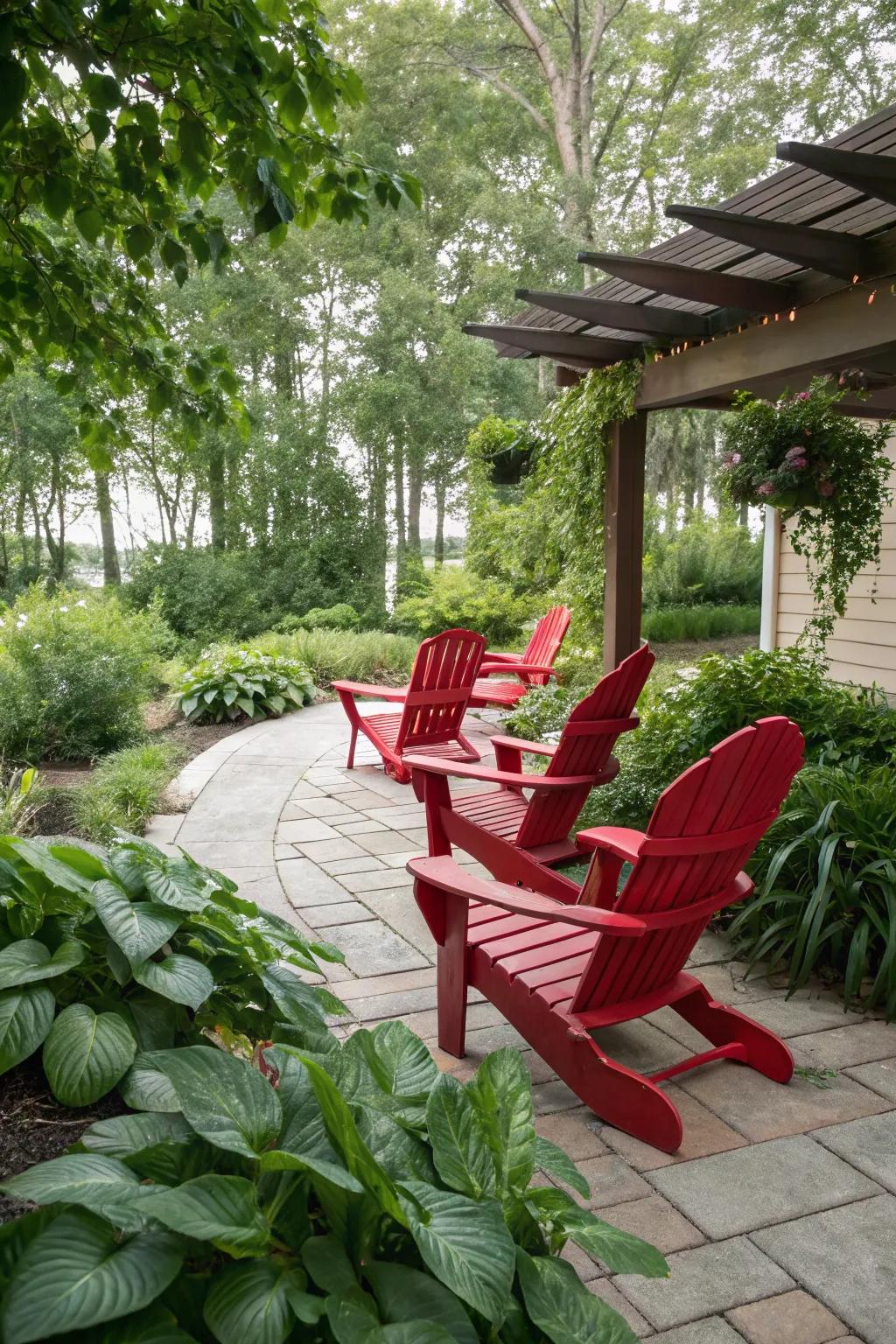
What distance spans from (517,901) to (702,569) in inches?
461

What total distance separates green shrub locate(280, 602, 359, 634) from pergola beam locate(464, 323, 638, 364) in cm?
724

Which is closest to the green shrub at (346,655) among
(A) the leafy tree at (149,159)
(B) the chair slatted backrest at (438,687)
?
(B) the chair slatted backrest at (438,687)

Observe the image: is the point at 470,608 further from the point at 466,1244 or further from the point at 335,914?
the point at 466,1244

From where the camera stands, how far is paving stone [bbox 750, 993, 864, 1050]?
2678 mm

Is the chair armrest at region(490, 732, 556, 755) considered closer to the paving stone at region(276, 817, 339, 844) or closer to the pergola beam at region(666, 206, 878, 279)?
the paving stone at region(276, 817, 339, 844)

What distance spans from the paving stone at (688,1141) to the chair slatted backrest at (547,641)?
4.70 m

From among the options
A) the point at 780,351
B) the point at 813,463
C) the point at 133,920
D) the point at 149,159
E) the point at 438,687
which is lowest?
the point at 438,687

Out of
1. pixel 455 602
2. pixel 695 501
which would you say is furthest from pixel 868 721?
pixel 695 501

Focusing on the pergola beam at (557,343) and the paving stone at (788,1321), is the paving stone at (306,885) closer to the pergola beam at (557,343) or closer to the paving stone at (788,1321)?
the paving stone at (788,1321)

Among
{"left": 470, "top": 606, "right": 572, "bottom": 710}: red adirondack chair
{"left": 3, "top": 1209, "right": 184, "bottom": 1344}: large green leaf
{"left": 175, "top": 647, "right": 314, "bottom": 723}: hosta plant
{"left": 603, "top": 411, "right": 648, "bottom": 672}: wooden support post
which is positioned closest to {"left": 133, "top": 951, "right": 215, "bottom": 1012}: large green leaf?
{"left": 3, "top": 1209, "right": 184, "bottom": 1344}: large green leaf

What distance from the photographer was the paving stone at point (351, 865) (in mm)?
4055

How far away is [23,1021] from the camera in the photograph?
4.17ft

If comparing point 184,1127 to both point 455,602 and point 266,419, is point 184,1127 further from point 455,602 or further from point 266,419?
point 266,419

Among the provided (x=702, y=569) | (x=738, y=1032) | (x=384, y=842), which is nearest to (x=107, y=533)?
(x=702, y=569)
